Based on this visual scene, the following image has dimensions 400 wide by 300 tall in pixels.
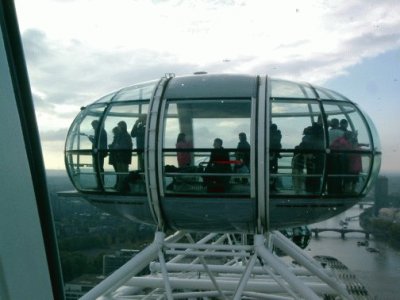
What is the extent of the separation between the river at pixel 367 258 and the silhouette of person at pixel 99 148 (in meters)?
8.97

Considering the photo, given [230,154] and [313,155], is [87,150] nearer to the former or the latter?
[230,154]

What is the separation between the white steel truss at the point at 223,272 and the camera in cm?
517

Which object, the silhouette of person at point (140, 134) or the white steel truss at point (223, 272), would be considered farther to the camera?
the white steel truss at point (223, 272)

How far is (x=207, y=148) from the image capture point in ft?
15.7

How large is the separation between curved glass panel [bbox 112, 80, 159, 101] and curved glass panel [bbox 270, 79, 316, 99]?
112cm

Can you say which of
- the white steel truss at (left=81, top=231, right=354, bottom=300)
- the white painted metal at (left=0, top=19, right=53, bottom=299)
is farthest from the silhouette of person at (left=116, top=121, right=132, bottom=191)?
the white painted metal at (left=0, top=19, right=53, bottom=299)

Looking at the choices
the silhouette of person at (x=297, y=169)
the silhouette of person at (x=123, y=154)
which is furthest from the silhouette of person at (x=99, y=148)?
the silhouette of person at (x=297, y=169)

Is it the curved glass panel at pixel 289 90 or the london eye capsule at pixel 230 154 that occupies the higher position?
the curved glass panel at pixel 289 90

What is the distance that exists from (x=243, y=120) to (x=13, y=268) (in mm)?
3411

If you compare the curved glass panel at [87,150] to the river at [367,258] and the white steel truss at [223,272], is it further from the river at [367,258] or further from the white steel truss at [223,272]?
the river at [367,258]

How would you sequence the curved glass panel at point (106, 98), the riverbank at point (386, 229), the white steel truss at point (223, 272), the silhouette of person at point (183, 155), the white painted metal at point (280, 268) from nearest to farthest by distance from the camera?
1. the silhouette of person at point (183, 155)
2. the white painted metal at point (280, 268)
3. the white steel truss at point (223, 272)
4. the curved glass panel at point (106, 98)
5. the riverbank at point (386, 229)

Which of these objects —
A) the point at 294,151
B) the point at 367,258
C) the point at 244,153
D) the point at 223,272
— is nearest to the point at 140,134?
the point at 244,153

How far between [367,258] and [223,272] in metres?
11.0

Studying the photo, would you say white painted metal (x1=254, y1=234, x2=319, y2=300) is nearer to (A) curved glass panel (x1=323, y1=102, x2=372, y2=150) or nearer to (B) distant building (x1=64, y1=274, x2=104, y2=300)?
(A) curved glass panel (x1=323, y1=102, x2=372, y2=150)
